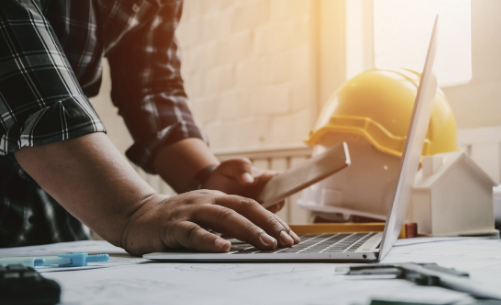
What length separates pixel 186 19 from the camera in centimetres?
176

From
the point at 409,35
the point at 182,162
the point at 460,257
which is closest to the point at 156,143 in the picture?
the point at 182,162

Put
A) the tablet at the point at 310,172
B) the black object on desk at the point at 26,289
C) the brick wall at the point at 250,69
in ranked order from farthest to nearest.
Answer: the brick wall at the point at 250,69
the tablet at the point at 310,172
the black object on desk at the point at 26,289

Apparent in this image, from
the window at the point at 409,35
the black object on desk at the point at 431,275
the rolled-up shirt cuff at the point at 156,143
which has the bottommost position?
the black object on desk at the point at 431,275

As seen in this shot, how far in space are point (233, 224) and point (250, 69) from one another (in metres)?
1.15

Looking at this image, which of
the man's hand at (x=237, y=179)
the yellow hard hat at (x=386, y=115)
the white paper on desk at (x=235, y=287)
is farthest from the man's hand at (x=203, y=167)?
the white paper on desk at (x=235, y=287)

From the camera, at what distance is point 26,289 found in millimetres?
207

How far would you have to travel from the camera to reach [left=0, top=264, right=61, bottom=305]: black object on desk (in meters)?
0.20

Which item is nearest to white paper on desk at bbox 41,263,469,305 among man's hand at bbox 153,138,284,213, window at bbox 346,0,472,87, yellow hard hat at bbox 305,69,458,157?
man's hand at bbox 153,138,284,213

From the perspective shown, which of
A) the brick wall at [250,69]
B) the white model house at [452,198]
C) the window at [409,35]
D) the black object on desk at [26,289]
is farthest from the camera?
the brick wall at [250,69]

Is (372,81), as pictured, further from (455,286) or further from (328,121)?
(455,286)

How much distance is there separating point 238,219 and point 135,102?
0.55m

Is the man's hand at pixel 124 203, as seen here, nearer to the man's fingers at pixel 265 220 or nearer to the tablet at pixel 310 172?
the man's fingers at pixel 265 220

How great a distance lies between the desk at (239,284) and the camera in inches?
8.9

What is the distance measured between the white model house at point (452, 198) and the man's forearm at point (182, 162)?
1.20ft
